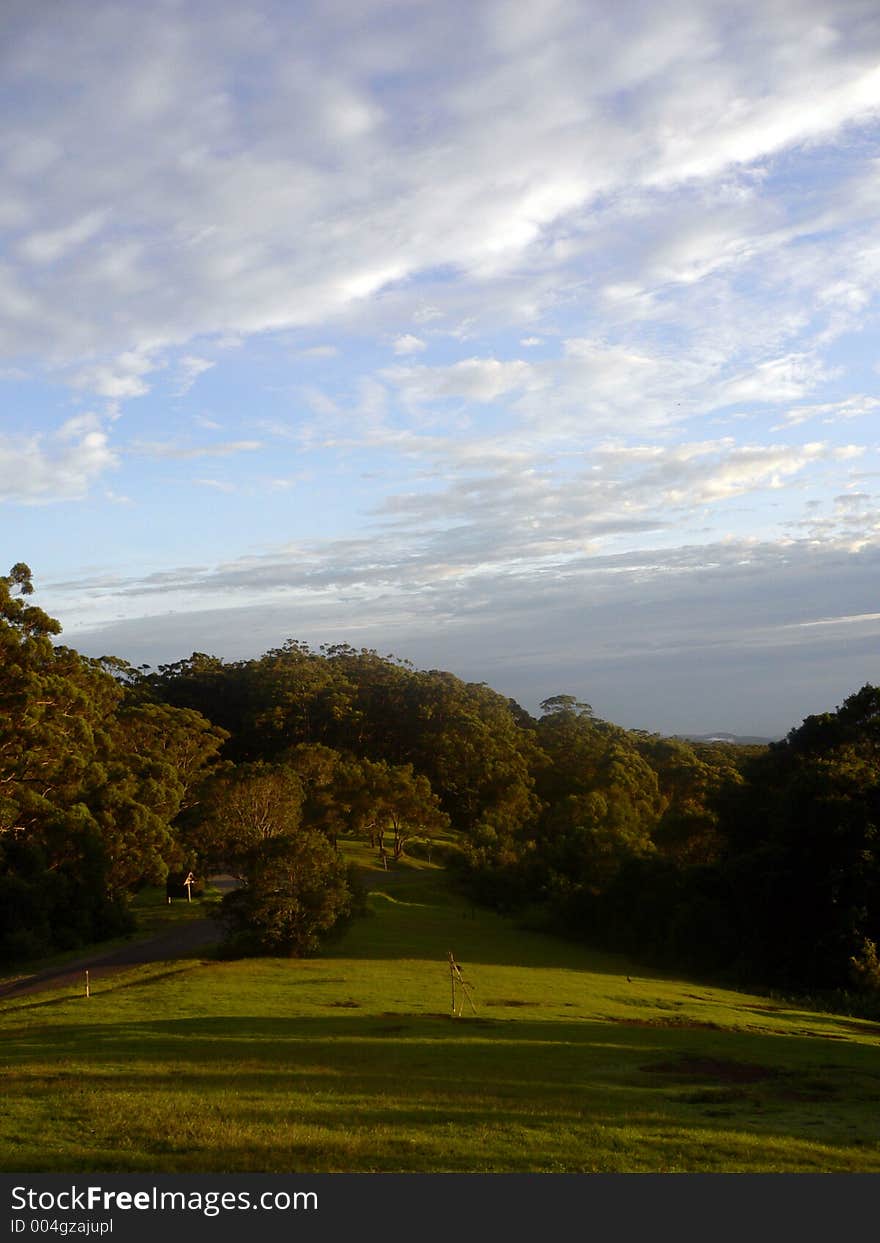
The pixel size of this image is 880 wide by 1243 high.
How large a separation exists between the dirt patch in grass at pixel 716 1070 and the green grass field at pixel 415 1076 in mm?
90

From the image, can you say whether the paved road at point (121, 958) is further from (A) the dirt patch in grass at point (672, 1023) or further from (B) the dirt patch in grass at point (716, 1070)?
(B) the dirt patch in grass at point (716, 1070)

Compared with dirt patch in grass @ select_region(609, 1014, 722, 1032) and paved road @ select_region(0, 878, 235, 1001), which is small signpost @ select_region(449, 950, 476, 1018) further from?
paved road @ select_region(0, 878, 235, 1001)

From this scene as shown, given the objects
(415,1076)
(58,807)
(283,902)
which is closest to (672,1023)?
(415,1076)

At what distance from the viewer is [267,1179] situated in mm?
10516

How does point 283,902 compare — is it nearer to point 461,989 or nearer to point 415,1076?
point 461,989

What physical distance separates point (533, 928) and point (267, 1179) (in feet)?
147

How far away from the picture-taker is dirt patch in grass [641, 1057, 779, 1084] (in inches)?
760

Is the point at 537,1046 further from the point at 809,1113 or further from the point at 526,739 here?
the point at 526,739

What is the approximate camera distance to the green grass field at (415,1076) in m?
12.1

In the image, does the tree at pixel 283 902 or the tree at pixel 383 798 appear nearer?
the tree at pixel 283 902

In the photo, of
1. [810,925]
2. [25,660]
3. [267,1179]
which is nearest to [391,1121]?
[267,1179]

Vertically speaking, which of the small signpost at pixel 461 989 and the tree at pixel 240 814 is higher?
the tree at pixel 240 814

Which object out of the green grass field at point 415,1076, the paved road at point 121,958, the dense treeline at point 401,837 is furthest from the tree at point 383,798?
the green grass field at point 415,1076

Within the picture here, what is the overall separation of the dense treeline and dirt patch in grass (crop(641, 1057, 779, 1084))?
62.9 feet
